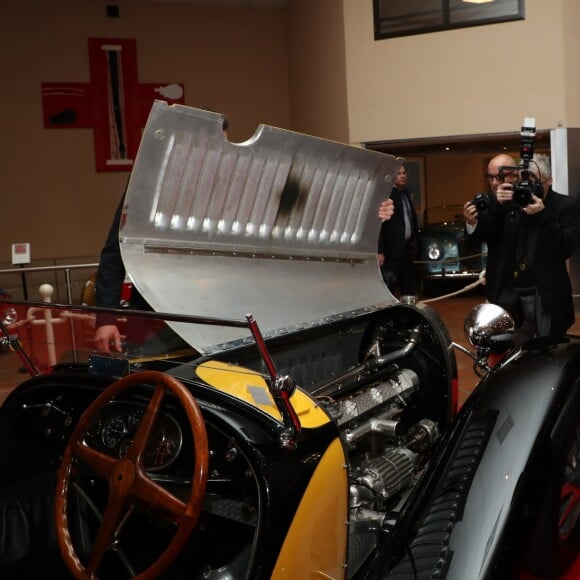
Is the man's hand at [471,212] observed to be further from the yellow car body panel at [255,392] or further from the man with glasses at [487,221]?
the yellow car body panel at [255,392]

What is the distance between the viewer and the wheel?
1.74 metres

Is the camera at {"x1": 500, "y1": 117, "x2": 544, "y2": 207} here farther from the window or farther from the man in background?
the window

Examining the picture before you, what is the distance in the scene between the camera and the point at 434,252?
9.27m

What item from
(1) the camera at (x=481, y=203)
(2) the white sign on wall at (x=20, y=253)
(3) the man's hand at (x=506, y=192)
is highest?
(3) the man's hand at (x=506, y=192)

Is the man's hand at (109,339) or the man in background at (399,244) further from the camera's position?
the man in background at (399,244)

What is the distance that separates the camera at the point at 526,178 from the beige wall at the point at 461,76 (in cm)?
490

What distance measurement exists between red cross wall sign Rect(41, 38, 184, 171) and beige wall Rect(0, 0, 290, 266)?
0.14 meters

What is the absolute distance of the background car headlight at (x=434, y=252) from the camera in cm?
925

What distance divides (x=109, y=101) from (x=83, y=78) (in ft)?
1.82

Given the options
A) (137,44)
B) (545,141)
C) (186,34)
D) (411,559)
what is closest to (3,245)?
(137,44)

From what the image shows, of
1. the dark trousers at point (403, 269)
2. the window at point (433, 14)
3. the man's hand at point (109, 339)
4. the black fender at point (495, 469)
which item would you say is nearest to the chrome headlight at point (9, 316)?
the man's hand at point (109, 339)

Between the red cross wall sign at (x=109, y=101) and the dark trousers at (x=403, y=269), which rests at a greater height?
the red cross wall sign at (x=109, y=101)

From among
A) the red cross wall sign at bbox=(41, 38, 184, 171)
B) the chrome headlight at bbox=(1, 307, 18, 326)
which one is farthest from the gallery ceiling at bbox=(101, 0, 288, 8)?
the chrome headlight at bbox=(1, 307, 18, 326)

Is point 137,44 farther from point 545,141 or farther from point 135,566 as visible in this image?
point 135,566
